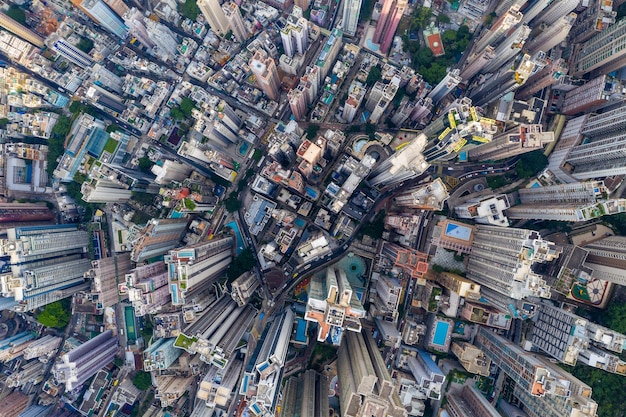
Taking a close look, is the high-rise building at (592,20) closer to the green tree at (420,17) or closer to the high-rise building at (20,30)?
the green tree at (420,17)

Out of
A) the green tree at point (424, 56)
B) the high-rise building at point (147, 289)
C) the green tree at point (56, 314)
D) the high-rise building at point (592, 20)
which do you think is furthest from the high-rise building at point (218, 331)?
the high-rise building at point (592, 20)

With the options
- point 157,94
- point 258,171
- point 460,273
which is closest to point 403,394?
point 460,273

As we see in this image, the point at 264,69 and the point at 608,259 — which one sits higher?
the point at 264,69

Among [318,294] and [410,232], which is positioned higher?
[410,232]

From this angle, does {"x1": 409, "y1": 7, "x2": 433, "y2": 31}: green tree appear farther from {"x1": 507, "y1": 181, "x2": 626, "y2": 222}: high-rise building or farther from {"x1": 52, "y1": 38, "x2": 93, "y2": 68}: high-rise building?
{"x1": 52, "y1": 38, "x2": 93, "y2": 68}: high-rise building

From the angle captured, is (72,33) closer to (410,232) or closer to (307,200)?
(307,200)

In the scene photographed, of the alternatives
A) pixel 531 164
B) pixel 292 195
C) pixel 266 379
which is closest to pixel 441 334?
pixel 266 379

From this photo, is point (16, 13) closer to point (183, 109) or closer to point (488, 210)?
point (183, 109)
